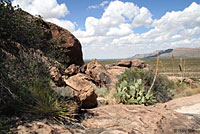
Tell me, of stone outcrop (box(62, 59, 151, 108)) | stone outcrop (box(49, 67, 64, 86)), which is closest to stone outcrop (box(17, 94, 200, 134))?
stone outcrop (box(62, 59, 151, 108))

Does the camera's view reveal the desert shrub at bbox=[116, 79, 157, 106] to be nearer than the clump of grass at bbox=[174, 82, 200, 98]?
Yes

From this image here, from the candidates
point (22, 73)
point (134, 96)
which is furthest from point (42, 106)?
point (134, 96)

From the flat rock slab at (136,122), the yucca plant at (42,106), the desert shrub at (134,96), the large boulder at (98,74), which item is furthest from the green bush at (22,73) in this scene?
the large boulder at (98,74)

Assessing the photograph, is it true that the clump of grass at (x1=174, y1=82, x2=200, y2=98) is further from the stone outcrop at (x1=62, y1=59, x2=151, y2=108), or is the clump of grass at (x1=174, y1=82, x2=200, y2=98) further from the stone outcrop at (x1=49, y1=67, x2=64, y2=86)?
the stone outcrop at (x1=49, y1=67, x2=64, y2=86)

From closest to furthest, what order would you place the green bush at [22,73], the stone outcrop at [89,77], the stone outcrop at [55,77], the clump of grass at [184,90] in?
the green bush at [22,73] < the stone outcrop at [55,77] < the stone outcrop at [89,77] < the clump of grass at [184,90]

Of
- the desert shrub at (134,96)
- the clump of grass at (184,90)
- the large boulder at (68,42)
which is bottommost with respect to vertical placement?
the clump of grass at (184,90)

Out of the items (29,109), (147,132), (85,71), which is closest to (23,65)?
(29,109)

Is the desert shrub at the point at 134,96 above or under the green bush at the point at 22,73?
under

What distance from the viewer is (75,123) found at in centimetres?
398

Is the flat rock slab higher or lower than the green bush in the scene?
lower

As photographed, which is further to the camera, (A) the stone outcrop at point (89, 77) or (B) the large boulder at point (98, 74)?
(B) the large boulder at point (98, 74)

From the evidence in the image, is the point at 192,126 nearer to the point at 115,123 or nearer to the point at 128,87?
the point at 115,123

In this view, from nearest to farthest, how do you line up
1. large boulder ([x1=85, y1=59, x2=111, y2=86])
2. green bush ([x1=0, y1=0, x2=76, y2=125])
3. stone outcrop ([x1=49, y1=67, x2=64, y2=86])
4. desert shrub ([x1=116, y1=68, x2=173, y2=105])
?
green bush ([x1=0, y1=0, x2=76, y2=125]) < desert shrub ([x1=116, y1=68, x2=173, y2=105]) < stone outcrop ([x1=49, y1=67, x2=64, y2=86]) < large boulder ([x1=85, y1=59, x2=111, y2=86])

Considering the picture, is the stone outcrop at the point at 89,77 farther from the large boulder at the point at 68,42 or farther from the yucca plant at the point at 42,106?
the yucca plant at the point at 42,106
